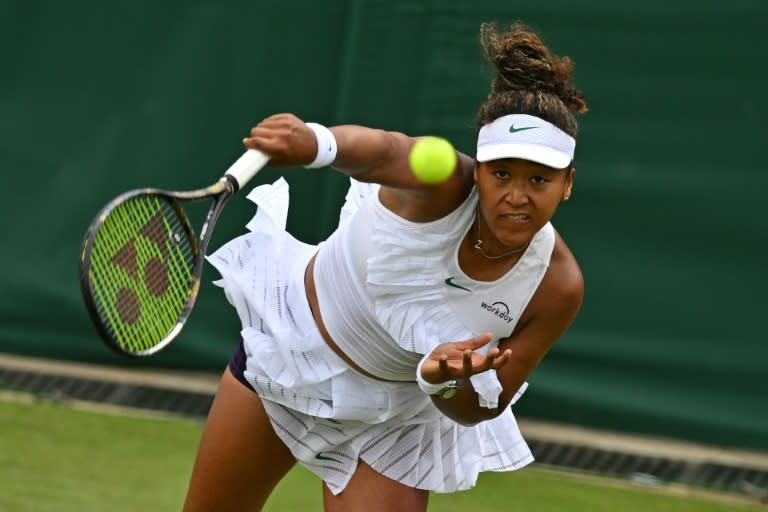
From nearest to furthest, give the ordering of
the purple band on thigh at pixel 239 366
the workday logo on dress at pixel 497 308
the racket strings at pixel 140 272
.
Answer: the racket strings at pixel 140 272 < the workday logo on dress at pixel 497 308 < the purple band on thigh at pixel 239 366

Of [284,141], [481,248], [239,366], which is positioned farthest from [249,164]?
[239,366]

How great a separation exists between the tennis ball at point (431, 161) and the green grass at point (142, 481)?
2.11 meters

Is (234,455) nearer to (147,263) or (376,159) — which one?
(147,263)

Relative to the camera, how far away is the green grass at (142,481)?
14.9 feet

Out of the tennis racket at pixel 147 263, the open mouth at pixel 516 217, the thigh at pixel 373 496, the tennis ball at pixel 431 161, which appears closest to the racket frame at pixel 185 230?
the tennis racket at pixel 147 263

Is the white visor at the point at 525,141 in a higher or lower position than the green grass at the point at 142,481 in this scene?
higher

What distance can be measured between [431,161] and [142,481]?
2457 mm

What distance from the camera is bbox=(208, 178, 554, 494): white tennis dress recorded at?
10.1ft

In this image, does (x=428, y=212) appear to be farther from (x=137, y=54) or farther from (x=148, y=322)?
(x=137, y=54)

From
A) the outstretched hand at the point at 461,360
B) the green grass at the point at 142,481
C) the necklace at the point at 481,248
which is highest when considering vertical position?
the necklace at the point at 481,248

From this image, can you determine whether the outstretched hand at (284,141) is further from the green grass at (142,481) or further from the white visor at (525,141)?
the green grass at (142,481)

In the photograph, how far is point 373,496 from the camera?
→ 10.6 feet

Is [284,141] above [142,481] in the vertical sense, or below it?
above

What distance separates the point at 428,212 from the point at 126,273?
65cm
